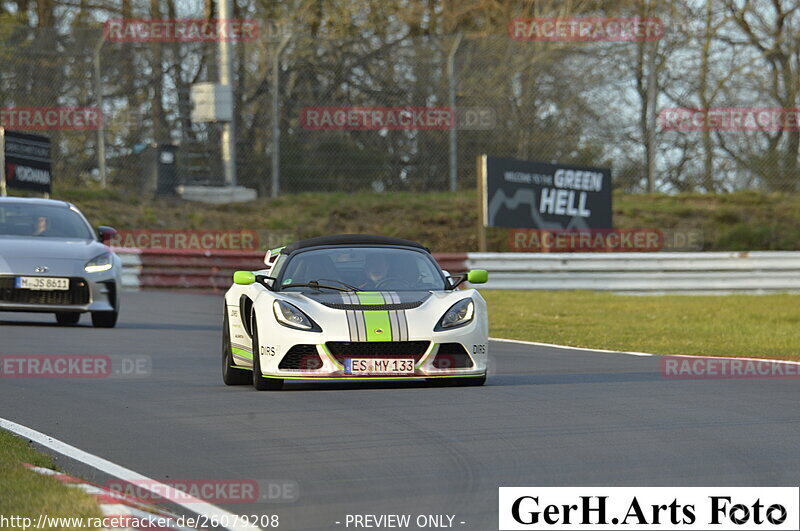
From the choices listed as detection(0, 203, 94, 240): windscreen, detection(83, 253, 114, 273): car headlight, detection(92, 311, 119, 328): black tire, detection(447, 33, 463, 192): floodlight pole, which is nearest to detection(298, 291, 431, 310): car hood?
detection(83, 253, 114, 273): car headlight

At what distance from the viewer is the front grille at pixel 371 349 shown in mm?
10367

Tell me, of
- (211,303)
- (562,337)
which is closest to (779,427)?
(562,337)

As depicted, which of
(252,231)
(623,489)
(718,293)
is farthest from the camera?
(252,231)

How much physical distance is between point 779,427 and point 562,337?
8.32m

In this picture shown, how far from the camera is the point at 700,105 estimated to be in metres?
28.9

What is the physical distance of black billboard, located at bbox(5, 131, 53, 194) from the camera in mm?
25703

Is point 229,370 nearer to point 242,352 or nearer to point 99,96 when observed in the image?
point 242,352

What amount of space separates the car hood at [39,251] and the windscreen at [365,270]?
566 centimetres

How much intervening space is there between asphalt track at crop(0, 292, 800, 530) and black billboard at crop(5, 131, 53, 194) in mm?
13186

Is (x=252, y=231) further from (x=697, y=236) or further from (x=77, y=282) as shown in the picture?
(x=77, y=282)

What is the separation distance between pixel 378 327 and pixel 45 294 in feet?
22.6

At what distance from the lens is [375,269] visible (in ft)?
37.6

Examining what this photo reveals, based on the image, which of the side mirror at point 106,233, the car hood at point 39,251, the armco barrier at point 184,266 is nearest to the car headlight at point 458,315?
the car hood at point 39,251

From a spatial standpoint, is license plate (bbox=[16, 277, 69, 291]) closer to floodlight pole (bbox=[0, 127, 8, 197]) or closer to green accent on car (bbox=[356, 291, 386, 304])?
green accent on car (bbox=[356, 291, 386, 304])
